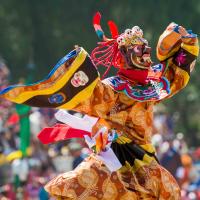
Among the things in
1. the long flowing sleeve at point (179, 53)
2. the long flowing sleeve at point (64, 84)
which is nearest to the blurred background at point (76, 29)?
the long flowing sleeve at point (179, 53)

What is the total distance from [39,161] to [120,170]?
207 inches

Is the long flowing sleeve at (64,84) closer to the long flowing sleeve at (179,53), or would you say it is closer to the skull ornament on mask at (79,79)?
the skull ornament on mask at (79,79)

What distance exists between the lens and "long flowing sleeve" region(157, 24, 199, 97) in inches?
323

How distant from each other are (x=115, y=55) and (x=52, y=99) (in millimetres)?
843

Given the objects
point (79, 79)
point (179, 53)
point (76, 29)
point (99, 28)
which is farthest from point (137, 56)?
point (76, 29)

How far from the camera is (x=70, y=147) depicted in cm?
1254

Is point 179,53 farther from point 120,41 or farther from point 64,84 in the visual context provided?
point 64,84

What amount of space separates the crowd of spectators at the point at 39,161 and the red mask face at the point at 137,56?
3.67 metres

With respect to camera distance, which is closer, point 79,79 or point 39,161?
point 79,79

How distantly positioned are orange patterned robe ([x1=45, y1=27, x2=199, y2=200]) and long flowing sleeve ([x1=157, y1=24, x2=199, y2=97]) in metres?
0.40

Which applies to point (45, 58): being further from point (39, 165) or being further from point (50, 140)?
point (50, 140)

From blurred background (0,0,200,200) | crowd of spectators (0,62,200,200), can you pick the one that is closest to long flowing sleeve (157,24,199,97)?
crowd of spectators (0,62,200,200)

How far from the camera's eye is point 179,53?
8258mm

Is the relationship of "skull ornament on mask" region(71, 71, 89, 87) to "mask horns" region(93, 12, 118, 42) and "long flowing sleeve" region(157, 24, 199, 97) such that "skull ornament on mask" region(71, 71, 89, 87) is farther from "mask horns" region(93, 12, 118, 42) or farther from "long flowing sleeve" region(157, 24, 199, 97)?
"long flowing sleeve" region(157, 24, 199, 97)
